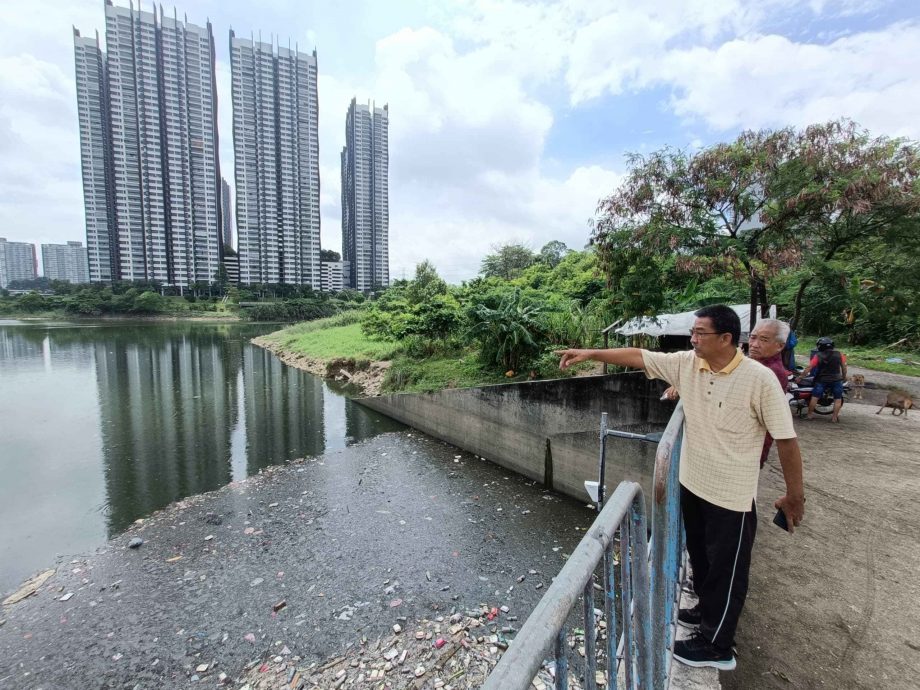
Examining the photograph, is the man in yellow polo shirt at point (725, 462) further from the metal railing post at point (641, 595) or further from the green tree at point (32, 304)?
the green tree at point (32, 304)

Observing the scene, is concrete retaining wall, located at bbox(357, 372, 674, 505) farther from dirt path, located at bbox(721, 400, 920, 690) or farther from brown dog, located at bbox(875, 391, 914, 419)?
brown dog, located at bbox(875, 391, 914, 419)

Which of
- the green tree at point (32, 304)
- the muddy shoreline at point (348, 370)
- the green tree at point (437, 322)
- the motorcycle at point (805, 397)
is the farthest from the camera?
the green tree at point (32, 304)

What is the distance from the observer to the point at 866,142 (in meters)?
5.63

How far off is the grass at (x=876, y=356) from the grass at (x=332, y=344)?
1479cm

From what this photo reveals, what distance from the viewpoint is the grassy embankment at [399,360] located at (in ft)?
36.3

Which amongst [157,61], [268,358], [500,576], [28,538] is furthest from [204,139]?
[500,576]

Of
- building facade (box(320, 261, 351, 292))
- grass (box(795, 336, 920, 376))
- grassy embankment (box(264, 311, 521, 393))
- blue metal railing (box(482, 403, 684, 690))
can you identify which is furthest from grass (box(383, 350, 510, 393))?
building facade (box(320, 261, 351, 292))

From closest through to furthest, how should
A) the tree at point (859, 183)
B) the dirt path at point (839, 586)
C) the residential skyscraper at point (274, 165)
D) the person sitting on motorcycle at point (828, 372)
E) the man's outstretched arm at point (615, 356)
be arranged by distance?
the dirt path at point (839, 586) < the man's outstretched arm at point (615, 356) < the tree at point (859, 183) < the person sitting on motorcycle at point (828, 372) < the residential skyscraper at point (274, 165)

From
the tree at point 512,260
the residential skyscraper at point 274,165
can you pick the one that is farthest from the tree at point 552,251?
the residential skyscraper at point 274,165

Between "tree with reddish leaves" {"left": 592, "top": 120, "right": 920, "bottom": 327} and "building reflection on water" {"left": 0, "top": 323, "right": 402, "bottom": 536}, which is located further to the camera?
"building reflection on water" {"left": 0, "top": 323, "right": 402, "bottom": 536}

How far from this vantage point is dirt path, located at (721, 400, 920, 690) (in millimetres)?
2127

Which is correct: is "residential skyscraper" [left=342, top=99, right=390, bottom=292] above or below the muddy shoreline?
above

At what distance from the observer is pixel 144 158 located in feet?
184

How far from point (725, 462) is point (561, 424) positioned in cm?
583
